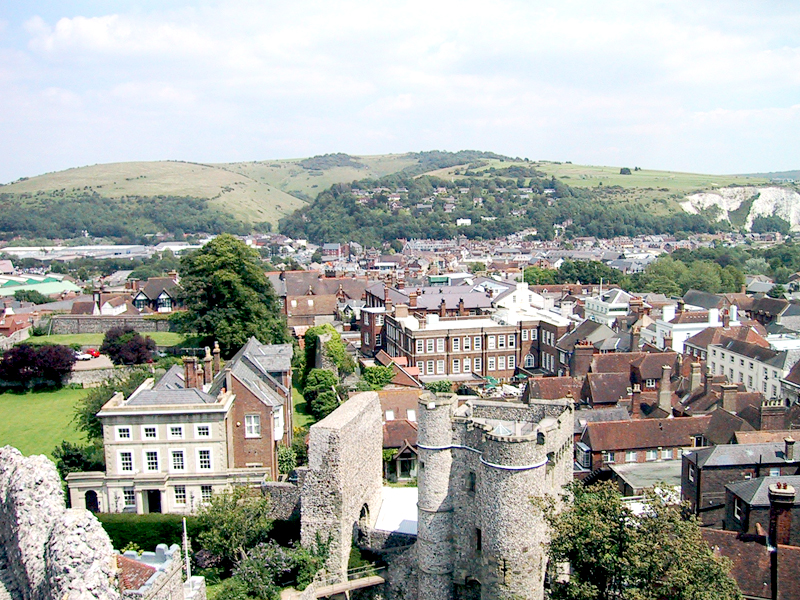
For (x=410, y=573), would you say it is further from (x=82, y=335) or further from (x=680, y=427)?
(x=82, y=335)

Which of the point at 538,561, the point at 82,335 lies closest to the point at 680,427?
the point at 538,561

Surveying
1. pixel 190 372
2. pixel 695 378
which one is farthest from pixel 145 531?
pixel 695 378

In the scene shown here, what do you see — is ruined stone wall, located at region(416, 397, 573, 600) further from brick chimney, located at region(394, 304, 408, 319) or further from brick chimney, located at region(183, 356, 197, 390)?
brick chimney, located at region(394, 304, 408, 319)

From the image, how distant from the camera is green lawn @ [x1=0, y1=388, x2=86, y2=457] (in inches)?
1583

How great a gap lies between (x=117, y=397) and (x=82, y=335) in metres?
40.9

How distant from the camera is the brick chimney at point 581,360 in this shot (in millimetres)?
48291

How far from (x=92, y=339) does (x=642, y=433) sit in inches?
1971

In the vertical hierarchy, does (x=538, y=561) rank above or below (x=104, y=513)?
above

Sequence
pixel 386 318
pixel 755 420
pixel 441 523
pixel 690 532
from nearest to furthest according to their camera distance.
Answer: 1. pixel 690 532
2. pixel 441 523
3. pixel 755 420
4. pixel 386 318

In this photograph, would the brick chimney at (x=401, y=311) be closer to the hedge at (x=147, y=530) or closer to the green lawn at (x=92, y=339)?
the green lawn at (x=92, y=339)

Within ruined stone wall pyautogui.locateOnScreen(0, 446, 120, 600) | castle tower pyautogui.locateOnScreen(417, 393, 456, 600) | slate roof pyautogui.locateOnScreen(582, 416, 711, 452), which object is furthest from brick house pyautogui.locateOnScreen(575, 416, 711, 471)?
ruined stone wall pyautogui.locateOnScreen(0, 446, 120, 600)

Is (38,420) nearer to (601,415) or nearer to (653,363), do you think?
(601,415)

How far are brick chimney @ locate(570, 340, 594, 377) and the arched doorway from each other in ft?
98.9

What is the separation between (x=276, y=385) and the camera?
119 feet
